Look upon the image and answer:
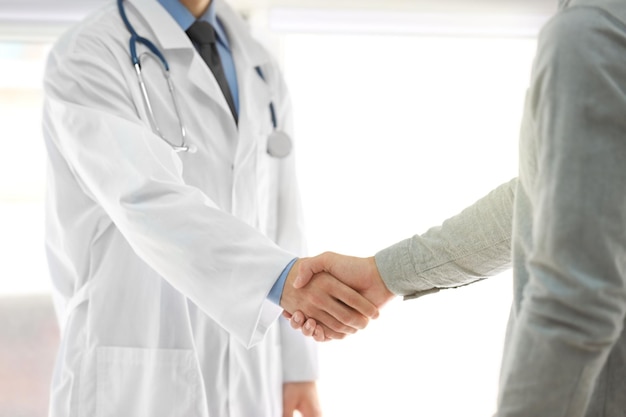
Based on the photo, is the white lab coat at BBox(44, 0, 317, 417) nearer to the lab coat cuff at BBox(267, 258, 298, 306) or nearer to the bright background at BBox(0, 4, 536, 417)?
the lab coat cuff at BBox(267, 258, 298, 306)

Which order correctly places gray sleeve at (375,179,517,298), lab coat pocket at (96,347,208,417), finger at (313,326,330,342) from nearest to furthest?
gray sleeve at (375,179,517,298), lab coat pocket at (96,347,208,417), finger at (313,326,330,342)

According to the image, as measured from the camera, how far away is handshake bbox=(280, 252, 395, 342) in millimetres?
1434

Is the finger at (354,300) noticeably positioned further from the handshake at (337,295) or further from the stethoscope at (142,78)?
the stethoscope at (142,78)

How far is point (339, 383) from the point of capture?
6.75 feet

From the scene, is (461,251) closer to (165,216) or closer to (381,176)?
(165,216)

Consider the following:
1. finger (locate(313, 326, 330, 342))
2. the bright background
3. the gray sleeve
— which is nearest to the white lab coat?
finger (locate(313, 326, 330, 342))

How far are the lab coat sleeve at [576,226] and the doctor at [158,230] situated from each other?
2.24 ft

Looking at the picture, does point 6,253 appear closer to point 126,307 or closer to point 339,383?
point 126,307

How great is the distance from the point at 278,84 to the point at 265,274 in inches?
24.0

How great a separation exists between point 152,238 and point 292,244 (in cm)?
45

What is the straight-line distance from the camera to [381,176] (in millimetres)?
2059

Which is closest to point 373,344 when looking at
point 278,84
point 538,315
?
point 278,84

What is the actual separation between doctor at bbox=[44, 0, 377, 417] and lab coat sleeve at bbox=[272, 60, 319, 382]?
62 millimetres

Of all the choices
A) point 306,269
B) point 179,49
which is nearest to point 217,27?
point 179,49
